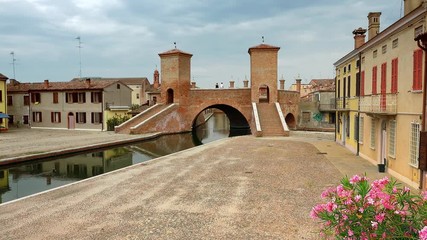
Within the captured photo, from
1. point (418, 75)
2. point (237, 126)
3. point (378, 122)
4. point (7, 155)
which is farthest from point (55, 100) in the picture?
point (418, 75)

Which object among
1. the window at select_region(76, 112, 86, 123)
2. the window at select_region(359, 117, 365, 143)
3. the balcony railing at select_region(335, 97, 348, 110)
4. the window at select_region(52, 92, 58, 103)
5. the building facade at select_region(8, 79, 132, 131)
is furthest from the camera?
the window at select_region(52, 92, 58, 103)

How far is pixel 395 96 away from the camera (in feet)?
44.1

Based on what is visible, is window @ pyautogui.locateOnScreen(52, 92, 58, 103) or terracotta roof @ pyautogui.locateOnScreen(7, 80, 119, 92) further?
window @ pyautogui.locateOnScreen(52, 92, 58, 103)

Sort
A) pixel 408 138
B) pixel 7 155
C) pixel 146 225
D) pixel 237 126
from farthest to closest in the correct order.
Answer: pixel 237 126 < pixel 7 155 < pixel 408 138 < pixel 146 225

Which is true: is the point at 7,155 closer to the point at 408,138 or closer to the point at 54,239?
the point at 54,239

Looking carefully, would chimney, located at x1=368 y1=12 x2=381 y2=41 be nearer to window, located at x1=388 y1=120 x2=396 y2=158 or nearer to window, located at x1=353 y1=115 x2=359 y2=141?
window, located at x1=353 y1=115 x2=359 y2=141

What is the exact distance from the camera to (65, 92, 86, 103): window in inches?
1641

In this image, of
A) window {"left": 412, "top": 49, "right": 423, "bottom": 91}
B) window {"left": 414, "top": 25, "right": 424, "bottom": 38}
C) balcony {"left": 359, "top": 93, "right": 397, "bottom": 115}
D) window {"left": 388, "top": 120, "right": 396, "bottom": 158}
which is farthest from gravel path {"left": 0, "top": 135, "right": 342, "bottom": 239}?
window {"left": 414, "top": 25, "right": 424, "bottom": 38}

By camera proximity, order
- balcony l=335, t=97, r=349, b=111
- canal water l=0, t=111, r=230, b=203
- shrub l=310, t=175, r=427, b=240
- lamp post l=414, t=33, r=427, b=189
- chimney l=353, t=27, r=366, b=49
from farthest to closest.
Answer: balcony l=335, t=97, r=349, b=111 → chimney l=353, t=27, r=366, b=49 → canal water l=0, t=111, r=230, b=203 → lamp post l=414, t=33, r=427, b=189 → shrub l=310, t=175, r=427, b=240

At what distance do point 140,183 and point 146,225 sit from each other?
4.99 metres

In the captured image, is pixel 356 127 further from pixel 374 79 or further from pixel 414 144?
pixel 414 144

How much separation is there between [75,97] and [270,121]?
24206mm

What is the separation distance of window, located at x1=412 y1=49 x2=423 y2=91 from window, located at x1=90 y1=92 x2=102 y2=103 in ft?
117

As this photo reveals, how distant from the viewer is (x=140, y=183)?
13.7 metres
